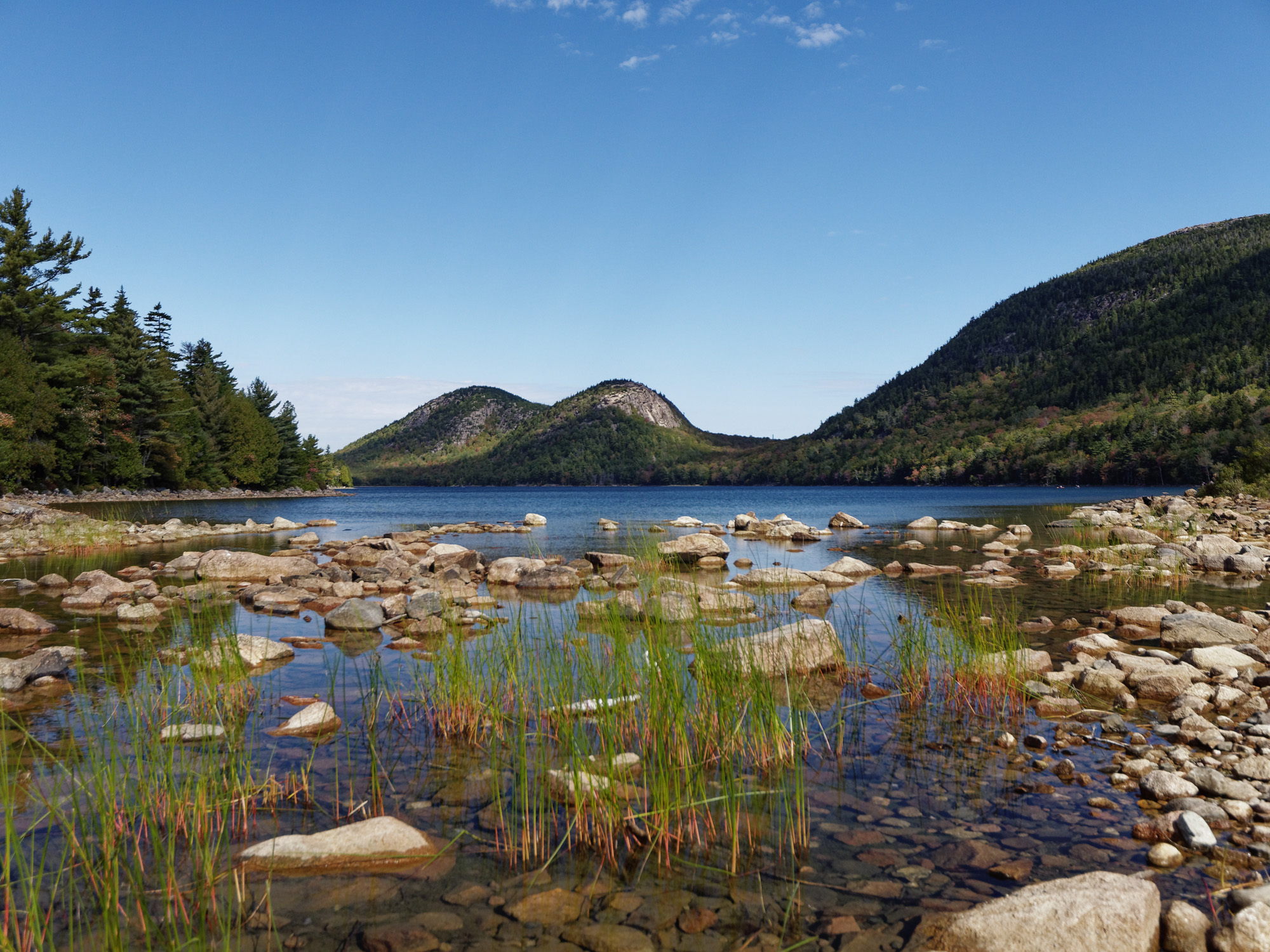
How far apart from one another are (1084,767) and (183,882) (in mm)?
7170

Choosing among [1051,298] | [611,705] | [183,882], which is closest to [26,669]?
[183,882]

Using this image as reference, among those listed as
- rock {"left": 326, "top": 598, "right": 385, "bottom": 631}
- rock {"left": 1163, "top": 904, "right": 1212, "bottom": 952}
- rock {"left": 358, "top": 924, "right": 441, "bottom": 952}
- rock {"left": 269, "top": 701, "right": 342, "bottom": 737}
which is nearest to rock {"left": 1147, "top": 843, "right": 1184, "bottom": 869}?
rock {"left": 1163, "top": 904, "right": 1212, "bottom": 952}

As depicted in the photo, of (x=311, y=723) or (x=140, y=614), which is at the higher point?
(x=140, y=614)

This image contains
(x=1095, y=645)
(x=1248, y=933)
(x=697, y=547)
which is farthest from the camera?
(x=697, y=547)

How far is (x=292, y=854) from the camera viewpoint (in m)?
4.86

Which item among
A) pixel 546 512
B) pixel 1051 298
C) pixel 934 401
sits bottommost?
pixel 546 512

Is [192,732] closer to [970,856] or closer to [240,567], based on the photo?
[970,856]

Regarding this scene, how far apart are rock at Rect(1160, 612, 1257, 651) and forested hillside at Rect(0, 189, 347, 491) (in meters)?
57.0

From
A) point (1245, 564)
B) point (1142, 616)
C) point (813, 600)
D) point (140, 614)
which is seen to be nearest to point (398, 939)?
point (813, 600)

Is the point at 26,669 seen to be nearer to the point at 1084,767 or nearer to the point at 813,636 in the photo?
the point at 813,636

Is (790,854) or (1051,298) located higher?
(1051,298)

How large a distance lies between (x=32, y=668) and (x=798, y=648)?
9.81m

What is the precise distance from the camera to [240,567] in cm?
1953

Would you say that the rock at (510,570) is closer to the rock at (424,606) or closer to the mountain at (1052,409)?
the rock at (424,606)
